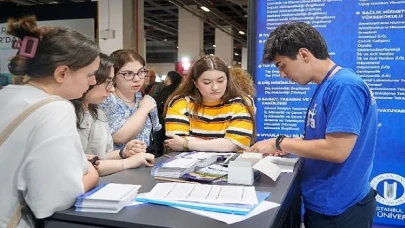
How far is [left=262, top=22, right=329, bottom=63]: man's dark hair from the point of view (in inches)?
59.1

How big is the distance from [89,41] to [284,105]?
6.93ft

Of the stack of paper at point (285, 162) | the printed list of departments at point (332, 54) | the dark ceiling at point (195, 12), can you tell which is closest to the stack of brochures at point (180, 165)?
the stack of paper at point (285, 162)

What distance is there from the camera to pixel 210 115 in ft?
7.09

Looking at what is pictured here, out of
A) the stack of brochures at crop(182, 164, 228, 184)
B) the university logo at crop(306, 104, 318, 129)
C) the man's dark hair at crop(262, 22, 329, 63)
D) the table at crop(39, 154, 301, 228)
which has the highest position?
the man's dark hair at crop(262, 22, 329, 63)

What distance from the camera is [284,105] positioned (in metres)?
3.07

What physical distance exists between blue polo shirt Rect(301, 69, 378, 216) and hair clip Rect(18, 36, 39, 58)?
40.8 inches

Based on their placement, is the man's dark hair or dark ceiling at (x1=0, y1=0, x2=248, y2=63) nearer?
the man's dark hair

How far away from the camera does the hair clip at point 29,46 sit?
1.14 metres

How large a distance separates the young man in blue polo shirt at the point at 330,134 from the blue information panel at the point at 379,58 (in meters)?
1.44

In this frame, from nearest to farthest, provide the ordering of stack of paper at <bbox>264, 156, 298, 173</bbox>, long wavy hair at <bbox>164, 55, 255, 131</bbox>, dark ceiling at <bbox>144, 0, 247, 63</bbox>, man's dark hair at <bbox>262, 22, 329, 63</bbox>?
man's dark hair at <bbox>262, 22, 329, 63</bbox>, stack of paper at <bbox>264, 156, 298, 173</bbox>, long wavy hair at <bbox>164, 55, 255, 131</bbox>, dark ceiling at <bbox>144, 0, 247, 63</bbox>

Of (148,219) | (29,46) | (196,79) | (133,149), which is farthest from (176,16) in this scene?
(148,219)

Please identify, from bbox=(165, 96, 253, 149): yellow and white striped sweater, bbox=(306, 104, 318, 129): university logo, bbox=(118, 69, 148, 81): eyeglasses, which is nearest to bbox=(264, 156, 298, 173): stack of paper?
bbox=(306, 104, 318, 129): university logo

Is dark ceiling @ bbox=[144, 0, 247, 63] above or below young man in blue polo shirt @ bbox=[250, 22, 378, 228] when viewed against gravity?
above

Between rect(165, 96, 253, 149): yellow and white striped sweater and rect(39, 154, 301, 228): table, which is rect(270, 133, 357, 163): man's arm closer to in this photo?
rect(39, 154, 301, 228): table
